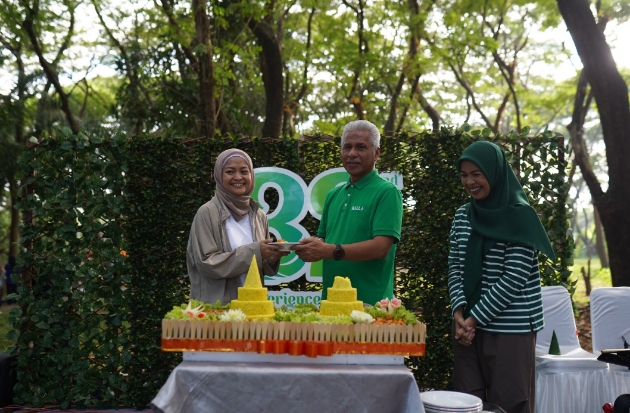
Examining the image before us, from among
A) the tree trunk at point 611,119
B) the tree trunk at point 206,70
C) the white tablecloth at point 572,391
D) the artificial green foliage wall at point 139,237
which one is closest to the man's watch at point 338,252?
the artificial green foliage wall at point 139,237

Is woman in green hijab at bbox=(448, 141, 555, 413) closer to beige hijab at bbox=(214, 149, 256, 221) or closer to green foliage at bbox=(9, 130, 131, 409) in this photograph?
beige hijab at bbox=(214, 149, 256, 221)

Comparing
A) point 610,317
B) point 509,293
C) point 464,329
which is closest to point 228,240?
point 464,329

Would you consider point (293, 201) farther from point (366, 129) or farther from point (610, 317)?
point (610, 317)

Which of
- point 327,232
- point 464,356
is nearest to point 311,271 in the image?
point 327,232

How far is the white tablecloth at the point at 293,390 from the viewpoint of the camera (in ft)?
7.94

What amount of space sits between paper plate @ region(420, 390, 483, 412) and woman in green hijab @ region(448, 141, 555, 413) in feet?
2.32

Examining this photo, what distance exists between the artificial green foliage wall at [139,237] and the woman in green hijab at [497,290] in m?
2.35

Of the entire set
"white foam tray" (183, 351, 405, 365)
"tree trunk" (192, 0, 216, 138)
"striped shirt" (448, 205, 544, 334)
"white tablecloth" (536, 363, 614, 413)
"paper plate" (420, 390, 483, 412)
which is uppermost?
"tree trunk" (192, 0, 216, 138)

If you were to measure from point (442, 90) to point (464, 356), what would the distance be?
2061 cm

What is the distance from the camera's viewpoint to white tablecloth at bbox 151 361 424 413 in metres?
2.42

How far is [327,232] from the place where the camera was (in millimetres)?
3836

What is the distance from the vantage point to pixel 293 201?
5.74m

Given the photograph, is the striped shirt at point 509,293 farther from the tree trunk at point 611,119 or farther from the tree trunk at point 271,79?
the tree trunk at point 271,79

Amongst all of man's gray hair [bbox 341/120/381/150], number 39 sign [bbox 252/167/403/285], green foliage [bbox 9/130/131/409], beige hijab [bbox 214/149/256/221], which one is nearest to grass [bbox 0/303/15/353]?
green foliage [bbox 9/130/131/409]
